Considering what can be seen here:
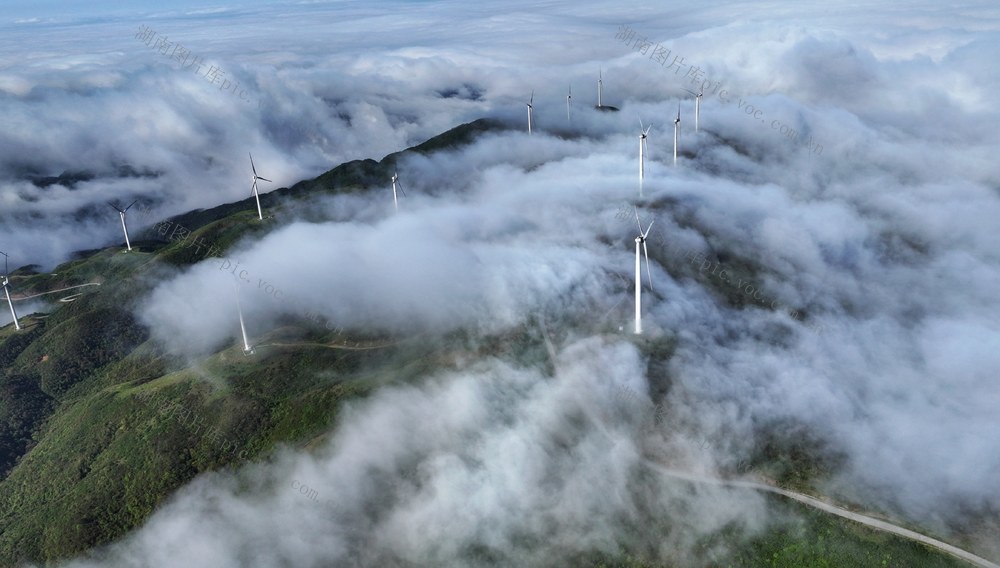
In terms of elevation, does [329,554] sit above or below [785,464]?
below

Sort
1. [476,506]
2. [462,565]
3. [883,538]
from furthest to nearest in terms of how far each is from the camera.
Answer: [476,506], [462,565], [883,538]

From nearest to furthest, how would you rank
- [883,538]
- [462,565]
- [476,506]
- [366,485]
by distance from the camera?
[883,538]
[462,565]
[476,506]
[366,485]

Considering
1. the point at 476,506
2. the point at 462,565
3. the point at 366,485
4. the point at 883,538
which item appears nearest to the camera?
the point at 883,538

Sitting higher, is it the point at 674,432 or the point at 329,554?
the point at 674,432

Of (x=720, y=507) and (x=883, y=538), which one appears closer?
(x=883, y=538)

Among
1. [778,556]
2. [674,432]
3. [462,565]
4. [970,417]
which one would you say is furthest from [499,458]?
[970,417]

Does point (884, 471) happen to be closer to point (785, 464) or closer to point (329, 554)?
point (785, 464)

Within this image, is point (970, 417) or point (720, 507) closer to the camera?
point (720, 507)

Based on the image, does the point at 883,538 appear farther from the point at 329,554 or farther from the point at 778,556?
the point at 329,554

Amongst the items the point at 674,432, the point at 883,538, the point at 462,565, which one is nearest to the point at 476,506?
the point at 462,565

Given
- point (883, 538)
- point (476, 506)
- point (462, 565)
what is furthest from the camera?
point (476, 506)
